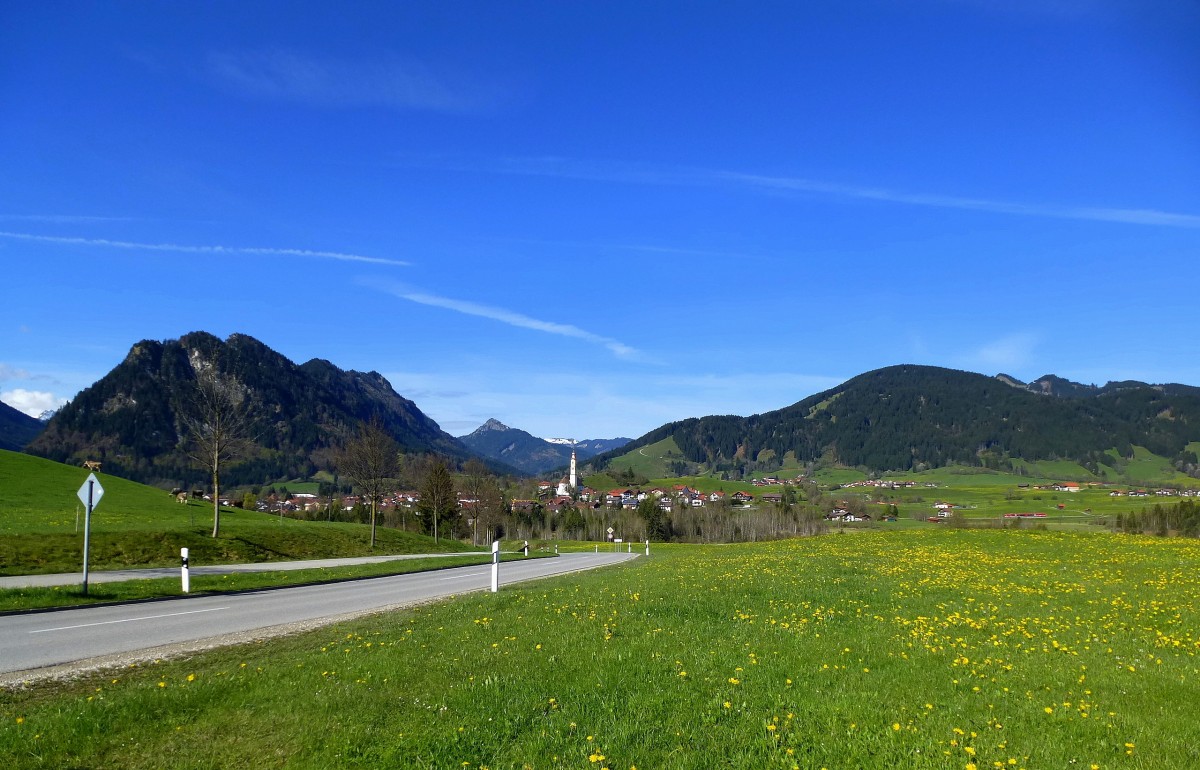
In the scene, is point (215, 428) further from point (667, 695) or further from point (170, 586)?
point (667, 695)

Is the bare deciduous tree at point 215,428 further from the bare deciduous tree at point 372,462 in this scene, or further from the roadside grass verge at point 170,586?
the bare deciduous tree at point 372,462

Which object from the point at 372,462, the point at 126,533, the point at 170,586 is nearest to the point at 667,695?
the point at 170,586

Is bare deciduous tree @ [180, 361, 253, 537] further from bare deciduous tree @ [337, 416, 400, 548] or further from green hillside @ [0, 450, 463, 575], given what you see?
bare deciduous tree @ [337, 416, 400, 548]

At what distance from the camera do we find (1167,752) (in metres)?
7.22

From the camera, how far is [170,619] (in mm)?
18016

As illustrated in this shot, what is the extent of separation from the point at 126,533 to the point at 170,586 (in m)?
16.7

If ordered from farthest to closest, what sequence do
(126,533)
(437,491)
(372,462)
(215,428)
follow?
(437,491), (372,462), (215,428), (126,533)

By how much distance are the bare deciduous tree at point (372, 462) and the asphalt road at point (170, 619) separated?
34.2 m

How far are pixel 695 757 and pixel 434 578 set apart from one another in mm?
28129

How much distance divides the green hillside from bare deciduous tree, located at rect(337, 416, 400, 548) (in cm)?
386

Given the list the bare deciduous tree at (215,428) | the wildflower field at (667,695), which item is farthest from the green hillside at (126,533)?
the wildflower field at (667,695)

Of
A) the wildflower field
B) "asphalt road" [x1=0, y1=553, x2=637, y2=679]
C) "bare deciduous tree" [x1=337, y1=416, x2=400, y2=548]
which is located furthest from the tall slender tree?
the wildflower field

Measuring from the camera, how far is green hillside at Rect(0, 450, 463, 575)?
32.6 metres

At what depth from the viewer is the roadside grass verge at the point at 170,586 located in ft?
66.8
